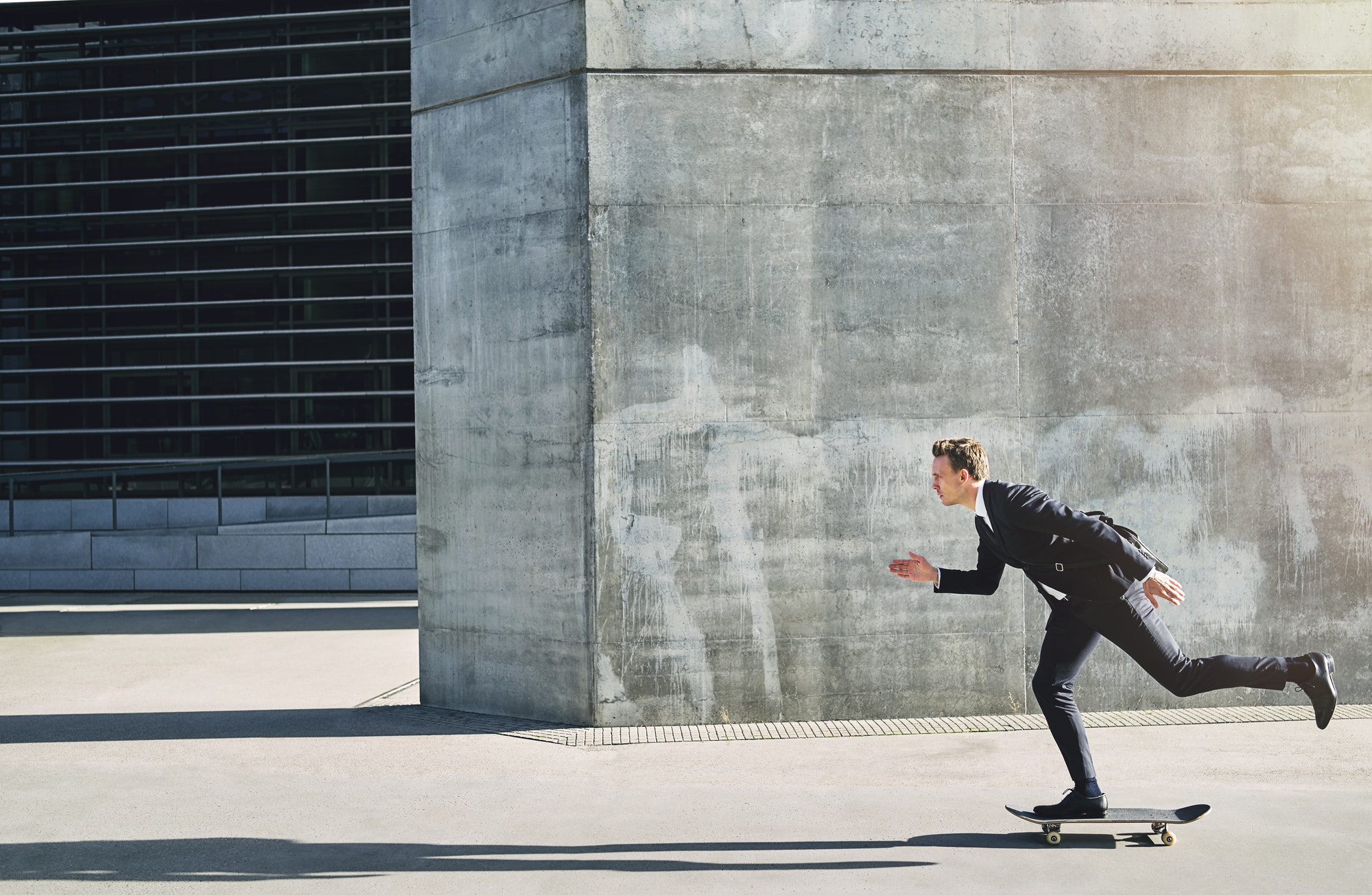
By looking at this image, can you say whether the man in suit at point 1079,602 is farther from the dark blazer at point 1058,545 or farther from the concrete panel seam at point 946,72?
the concrete panel seam at point 946,72

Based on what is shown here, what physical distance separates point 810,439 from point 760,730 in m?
1.83

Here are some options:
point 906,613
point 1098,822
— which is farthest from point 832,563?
point 1098,822

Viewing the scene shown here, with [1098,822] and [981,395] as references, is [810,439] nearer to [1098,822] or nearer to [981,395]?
[981,395]

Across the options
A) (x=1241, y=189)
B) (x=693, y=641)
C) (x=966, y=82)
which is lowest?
(x=693, y=641)

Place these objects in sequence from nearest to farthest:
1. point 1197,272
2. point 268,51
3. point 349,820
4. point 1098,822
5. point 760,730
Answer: point 1098,822
point 349,820
point 760,730
point 1197,272
point 268,51

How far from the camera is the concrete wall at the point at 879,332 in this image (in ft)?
25.3

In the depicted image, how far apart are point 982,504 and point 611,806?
7.54ft

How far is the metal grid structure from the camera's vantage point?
19.4 metres

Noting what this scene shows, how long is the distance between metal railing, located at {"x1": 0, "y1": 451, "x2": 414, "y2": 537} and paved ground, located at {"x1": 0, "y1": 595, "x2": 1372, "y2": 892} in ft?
28.5

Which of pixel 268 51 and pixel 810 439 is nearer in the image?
pixel 810 439

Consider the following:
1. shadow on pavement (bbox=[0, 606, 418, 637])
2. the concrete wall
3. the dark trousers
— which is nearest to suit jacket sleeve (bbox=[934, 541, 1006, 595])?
the dark trousers

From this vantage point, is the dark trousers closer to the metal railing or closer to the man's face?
the man's face

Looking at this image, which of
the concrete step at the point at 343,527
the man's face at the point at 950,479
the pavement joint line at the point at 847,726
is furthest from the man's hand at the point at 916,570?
the concrete step at the point at 343,527

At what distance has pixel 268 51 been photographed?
63.9 ft
